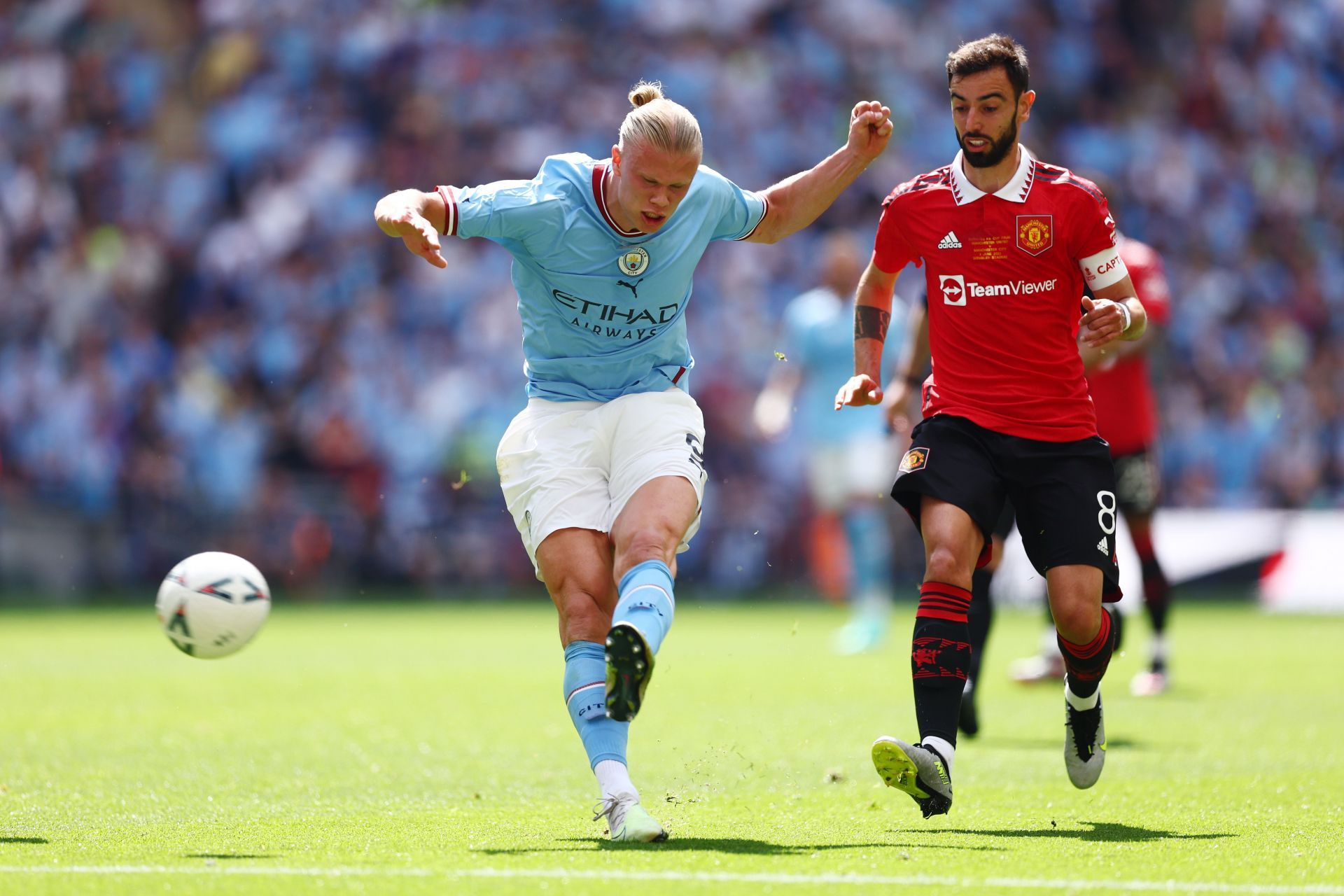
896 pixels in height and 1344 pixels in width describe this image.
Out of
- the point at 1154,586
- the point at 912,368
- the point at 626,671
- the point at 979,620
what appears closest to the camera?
the point at 626,671

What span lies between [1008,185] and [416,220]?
83.3 inches

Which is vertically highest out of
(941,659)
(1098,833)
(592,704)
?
(941,659)

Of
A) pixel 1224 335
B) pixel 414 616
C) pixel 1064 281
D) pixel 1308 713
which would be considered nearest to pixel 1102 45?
pixel 1224 335

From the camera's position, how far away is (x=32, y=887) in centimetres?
431

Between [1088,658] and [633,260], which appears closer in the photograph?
[633,260]

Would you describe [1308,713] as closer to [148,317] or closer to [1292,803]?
[1292,803]

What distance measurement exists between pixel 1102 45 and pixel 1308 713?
15844 mm

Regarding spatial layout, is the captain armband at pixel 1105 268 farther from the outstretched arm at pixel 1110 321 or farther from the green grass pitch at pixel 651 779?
the green grass pitch at pixel 651 779

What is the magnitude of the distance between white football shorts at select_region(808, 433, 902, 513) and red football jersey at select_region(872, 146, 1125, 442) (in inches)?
282

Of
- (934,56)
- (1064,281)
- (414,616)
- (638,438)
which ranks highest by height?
(934,56)

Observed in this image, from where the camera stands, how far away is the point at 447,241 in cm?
1998

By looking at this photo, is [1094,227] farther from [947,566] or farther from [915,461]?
[947,566]

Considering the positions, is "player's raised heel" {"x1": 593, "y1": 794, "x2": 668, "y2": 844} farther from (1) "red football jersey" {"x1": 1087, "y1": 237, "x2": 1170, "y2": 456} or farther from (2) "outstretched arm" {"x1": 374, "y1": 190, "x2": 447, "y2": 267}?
(1) "red football jersey" {"x1": 1087, "y1": 237, "x2": 1170, "y2": 456}

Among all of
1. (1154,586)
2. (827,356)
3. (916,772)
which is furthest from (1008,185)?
(827,356)
